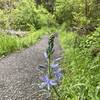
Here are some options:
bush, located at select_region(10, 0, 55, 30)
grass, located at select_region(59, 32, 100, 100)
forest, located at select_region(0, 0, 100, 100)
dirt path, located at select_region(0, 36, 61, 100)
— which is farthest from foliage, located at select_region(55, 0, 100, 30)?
grass, located at select_region(59, 32, 100, 100)

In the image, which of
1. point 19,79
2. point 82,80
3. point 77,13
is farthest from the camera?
point 77,13

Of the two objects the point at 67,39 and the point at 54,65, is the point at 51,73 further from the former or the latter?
the point at 67,39

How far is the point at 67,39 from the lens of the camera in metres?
11.8

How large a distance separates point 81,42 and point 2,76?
76.8 inches

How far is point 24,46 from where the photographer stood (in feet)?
35.9

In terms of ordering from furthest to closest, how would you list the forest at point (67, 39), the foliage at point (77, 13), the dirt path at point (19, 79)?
the foliage at point (77, 13)
the dirt path at point (19, 79)
the forest at point (67, 39)

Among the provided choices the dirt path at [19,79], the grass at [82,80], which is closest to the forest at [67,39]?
the grass at [82,80]

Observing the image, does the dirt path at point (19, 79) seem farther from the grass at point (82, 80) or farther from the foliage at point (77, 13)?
the foliage at point (77, 13)

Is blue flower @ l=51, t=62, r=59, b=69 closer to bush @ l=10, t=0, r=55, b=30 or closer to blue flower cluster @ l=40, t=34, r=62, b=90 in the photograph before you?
blue flower cluster @ l=40, t=34, r=62, b=90

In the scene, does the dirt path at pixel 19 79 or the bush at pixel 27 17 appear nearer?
the dirt path at pixel 19 79

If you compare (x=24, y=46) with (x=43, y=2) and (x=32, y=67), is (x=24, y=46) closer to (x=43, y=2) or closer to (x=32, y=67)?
(x=32, y=67)

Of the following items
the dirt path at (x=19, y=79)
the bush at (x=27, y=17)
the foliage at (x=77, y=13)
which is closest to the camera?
Result: the dirt path at (x=19, y=79)

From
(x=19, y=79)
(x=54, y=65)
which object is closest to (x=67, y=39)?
(x=19, y=79)

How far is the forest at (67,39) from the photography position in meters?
4.27
